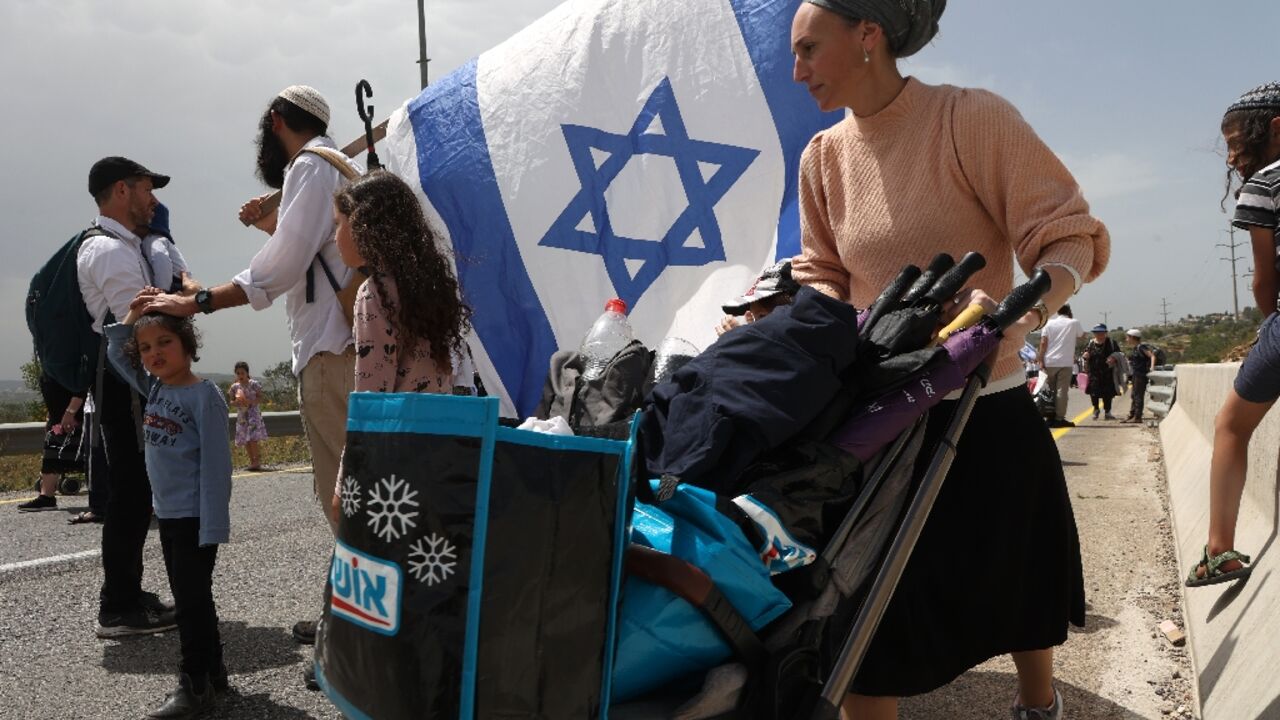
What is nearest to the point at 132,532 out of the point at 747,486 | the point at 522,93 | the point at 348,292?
the point at 348,292

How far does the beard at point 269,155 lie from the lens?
3865mm

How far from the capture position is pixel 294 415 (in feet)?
50.6

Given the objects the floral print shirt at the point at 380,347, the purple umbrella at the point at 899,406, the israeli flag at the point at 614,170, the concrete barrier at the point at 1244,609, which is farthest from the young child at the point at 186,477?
the concrete barrier at the point at 1244,609

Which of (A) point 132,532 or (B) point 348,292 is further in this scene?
(A) point 132,532

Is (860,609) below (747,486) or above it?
below

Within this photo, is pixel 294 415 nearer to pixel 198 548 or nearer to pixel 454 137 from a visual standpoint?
pixel 454 137

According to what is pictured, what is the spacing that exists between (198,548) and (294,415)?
12694mm

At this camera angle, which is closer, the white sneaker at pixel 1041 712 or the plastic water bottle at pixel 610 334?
the white sneaker at pixel 1041 712

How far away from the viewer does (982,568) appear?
7.55 ft

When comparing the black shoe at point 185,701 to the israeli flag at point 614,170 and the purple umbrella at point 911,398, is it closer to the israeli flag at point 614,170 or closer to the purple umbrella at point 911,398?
→ the israeli flag at point 614,170

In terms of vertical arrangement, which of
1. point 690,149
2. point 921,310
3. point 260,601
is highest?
point 690,149

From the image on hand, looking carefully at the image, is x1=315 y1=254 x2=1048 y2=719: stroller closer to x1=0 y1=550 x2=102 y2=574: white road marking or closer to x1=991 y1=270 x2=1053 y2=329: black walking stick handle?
x1=991 y1=270 x2=1053 y2=329: black walking stick handle

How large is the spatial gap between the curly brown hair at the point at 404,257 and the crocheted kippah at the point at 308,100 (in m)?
0.84

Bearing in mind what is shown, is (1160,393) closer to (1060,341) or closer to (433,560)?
(1060,341)
